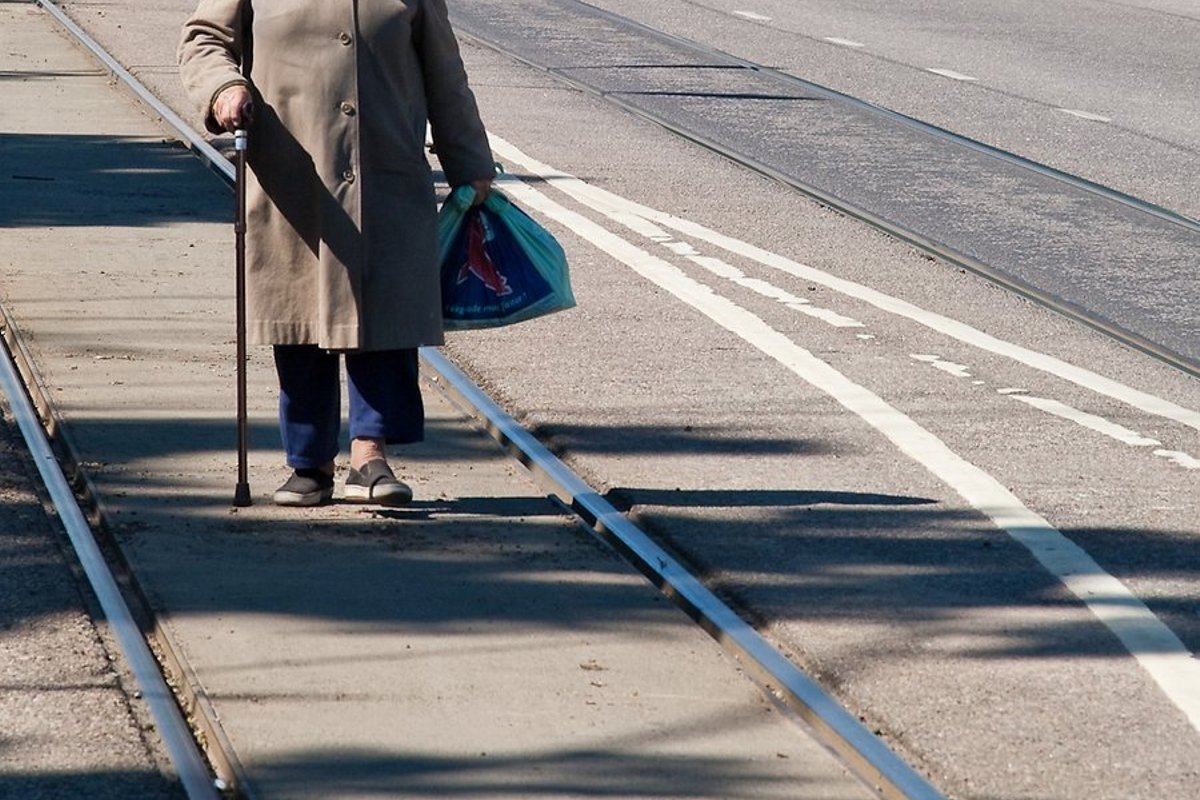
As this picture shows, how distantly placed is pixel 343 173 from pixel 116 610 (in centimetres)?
126

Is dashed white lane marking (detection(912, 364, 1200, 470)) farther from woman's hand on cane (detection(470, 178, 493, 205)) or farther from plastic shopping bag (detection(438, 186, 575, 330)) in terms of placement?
woman's hand on cane (detection(470, 178, 493, 205))

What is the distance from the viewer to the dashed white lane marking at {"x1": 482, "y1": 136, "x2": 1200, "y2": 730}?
5055mm

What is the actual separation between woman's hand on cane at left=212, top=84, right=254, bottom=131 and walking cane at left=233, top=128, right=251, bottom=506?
0.10 ft

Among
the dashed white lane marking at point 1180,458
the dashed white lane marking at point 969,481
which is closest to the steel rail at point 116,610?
the dashed white lane marking at point 969,481

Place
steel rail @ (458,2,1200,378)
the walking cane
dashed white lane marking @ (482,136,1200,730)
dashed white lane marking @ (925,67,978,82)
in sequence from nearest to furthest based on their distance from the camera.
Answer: dashed white lane marking @ (482,136,1200,730) → the walking cane → steel rail @ (458,2,1200,378) → dashed white lane marking @ (925,67,978,82)

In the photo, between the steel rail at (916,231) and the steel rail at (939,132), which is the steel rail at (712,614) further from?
the steel rail at (939,132)

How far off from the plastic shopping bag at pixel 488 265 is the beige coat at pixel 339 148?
122mm

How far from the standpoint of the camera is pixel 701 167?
12500 mm

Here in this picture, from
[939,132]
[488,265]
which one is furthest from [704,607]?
[939,132]

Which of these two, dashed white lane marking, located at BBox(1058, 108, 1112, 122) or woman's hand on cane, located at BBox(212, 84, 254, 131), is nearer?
woman's hand on cane, located at BBox(212, 84, 254, 131)

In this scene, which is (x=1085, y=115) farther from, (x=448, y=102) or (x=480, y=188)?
(x=448, y=102)

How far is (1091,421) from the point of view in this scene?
7195mm

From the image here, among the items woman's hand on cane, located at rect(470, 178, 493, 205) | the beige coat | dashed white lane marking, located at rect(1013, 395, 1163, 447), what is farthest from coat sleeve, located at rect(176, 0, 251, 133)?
dashed white lane marking, located at rect(1013, 395, 1163, 447)

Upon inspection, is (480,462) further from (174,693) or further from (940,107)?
(940,107)
